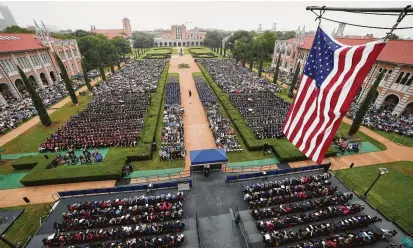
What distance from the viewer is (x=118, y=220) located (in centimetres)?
1534

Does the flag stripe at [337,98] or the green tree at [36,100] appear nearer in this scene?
the flag stripe at [337,98]

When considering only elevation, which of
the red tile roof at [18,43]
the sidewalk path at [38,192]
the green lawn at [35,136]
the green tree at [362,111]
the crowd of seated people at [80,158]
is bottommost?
the green lawn at [35,136]

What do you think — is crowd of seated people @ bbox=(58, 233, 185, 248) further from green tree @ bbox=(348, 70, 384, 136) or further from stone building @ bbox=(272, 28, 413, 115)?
stone building @ bbox=(272, 28, 413, 115)

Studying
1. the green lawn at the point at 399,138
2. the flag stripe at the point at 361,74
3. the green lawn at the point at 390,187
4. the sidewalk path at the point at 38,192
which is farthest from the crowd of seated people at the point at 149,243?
the green lawn at the point at 399,138

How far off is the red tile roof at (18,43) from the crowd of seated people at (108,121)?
18407mm

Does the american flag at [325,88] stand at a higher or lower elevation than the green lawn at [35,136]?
higher

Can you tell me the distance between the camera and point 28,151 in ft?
82.2

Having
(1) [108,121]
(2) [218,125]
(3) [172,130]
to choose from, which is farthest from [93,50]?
(2) [218,125]

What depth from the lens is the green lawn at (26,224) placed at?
1512 cm

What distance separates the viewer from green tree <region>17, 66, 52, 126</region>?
28.3 metres

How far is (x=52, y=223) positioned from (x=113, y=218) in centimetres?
522

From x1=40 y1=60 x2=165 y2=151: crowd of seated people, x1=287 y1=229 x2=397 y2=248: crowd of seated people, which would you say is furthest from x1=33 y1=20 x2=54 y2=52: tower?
x1=287 y1=229 x2=397 y2=248: crowd of seated people

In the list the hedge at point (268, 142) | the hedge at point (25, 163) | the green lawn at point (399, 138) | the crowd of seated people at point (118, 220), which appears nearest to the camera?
the crowd of seated people at point (118, 220)

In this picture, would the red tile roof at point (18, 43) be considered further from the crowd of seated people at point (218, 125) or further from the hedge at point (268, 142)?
the hedge at point (268, 142)
